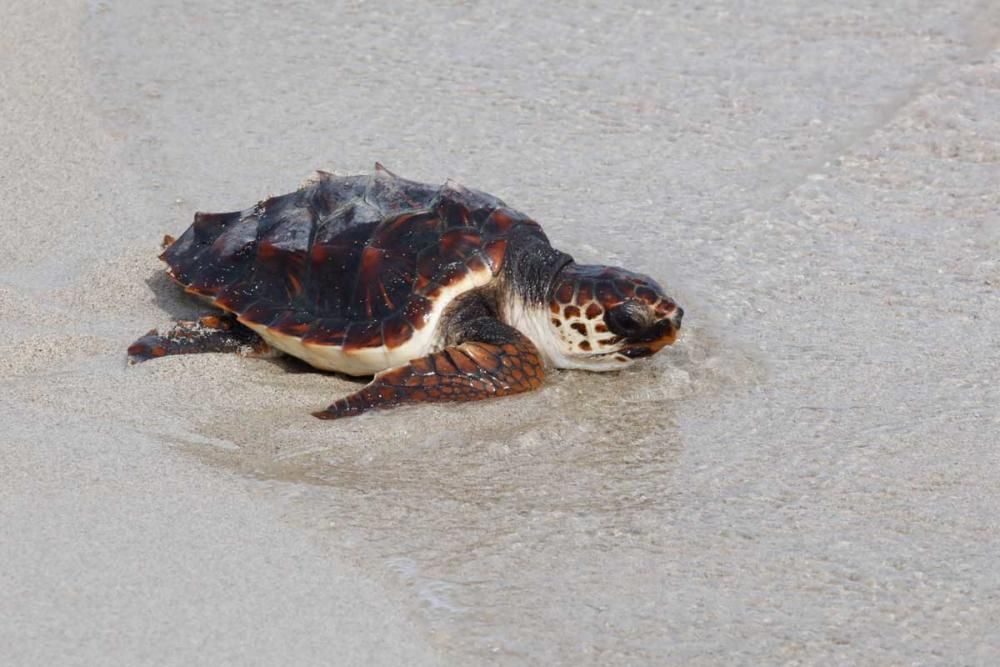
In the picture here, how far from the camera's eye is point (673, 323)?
14.4 feet

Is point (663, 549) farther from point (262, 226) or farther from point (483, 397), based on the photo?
point (262, 226)

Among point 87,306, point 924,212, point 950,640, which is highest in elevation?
point 924,212

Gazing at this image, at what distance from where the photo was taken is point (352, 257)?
4.46 metres

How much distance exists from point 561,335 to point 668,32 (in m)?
3.43

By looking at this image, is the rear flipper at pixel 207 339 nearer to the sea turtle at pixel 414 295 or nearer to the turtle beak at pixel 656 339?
the sea turtle at pixel 414 295

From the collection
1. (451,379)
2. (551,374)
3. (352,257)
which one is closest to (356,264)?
(352,257)

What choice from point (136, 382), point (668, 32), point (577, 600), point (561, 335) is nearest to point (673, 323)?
point (561, 335)

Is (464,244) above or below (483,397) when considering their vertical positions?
above

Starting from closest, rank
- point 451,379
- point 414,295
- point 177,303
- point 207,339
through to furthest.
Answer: point 451,379, point 414,295, point 207,339, point 177,303

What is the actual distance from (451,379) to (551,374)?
0.50 m

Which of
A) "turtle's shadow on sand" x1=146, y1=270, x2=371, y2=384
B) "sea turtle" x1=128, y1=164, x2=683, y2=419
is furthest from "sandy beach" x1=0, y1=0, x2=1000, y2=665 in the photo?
"sea turtle" x1=128, y1=164, x2=683, y2=419

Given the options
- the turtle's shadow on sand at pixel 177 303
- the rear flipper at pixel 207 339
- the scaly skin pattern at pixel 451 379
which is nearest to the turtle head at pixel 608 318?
the scaly skin pattern at pixel 451 379

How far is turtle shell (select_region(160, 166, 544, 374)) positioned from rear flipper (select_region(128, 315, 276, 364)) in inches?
3.6

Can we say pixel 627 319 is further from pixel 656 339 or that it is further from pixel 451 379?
pixel 451 379
